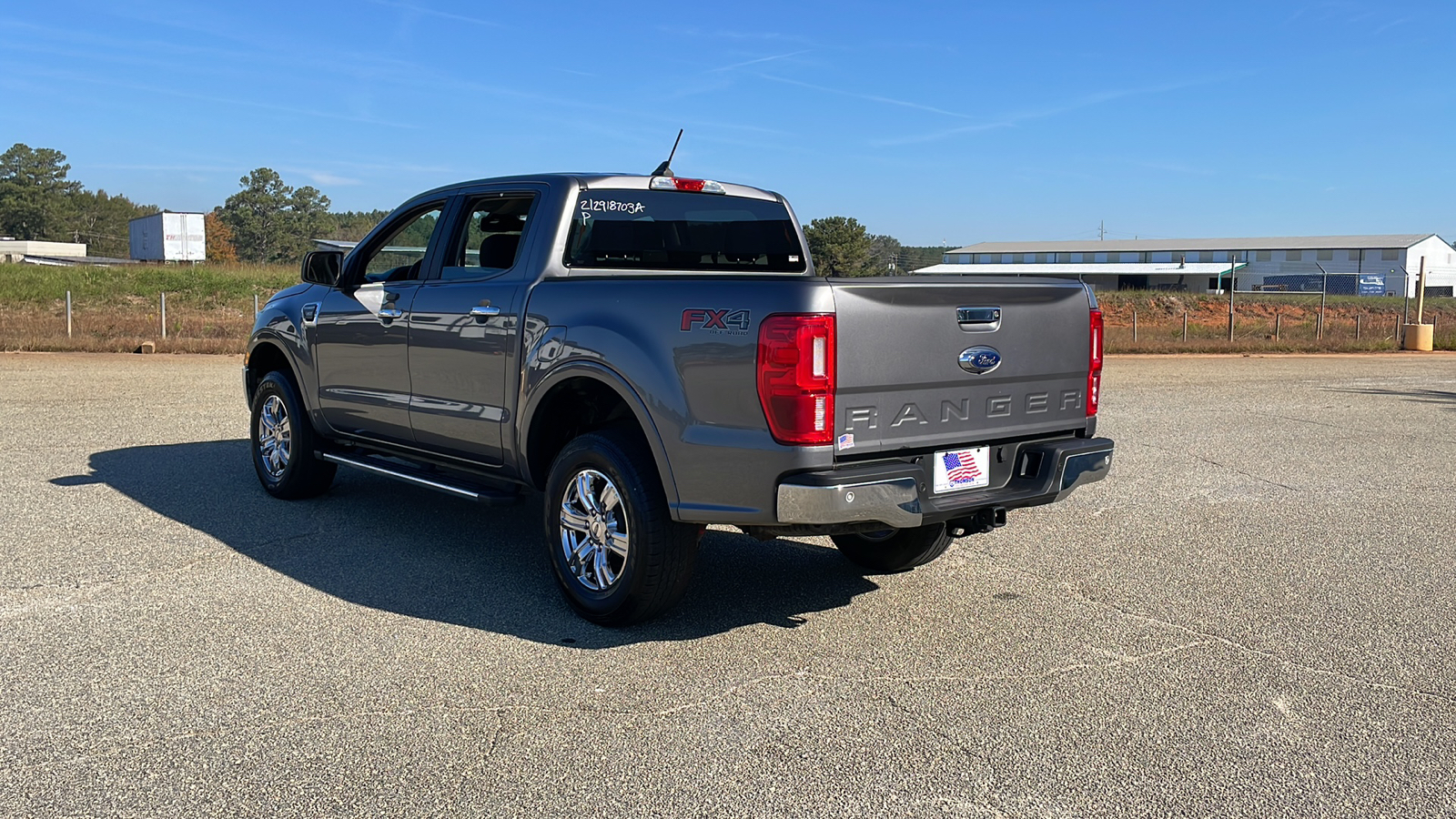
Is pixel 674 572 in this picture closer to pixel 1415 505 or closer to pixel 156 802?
pixel 156 802

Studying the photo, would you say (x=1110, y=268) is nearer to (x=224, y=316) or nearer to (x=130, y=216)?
(x=224, y=316)

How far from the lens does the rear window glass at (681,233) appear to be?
19.5 ft

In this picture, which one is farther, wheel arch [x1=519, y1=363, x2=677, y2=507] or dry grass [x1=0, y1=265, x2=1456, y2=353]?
dry grass [x1=0, y1=265, x2=1456, y2=353]

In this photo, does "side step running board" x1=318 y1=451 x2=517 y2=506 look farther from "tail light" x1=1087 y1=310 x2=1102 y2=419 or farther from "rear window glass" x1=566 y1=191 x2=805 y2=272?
"tail light" x1=1087 y1=310 x2=1102 y2=419

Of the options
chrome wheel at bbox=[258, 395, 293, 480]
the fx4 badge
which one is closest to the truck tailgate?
the fx4 badge

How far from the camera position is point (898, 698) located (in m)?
4.23

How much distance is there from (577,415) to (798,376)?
1.73 meters

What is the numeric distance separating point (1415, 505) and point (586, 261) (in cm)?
589

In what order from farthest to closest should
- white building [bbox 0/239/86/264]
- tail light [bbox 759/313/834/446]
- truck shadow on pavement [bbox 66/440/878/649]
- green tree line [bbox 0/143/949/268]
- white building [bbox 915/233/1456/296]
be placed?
green tree line [bbox 0/143/949/268] → white building [bbox 0/239/86/264] → white building [bbox 915/233/1456/296] → truck shadow on pavement [bbox 66/440/878/649] → tail light [bbox 759/313/834/446]

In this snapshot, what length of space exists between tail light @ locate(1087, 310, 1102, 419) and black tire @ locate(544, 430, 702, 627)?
76.5 inches

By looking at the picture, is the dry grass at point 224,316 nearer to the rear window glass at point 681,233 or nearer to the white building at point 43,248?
the rear window glass at point 681,233

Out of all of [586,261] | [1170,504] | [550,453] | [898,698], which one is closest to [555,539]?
[550,453]

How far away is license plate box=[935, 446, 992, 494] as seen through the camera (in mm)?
4801

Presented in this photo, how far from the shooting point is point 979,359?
4.87 meters
